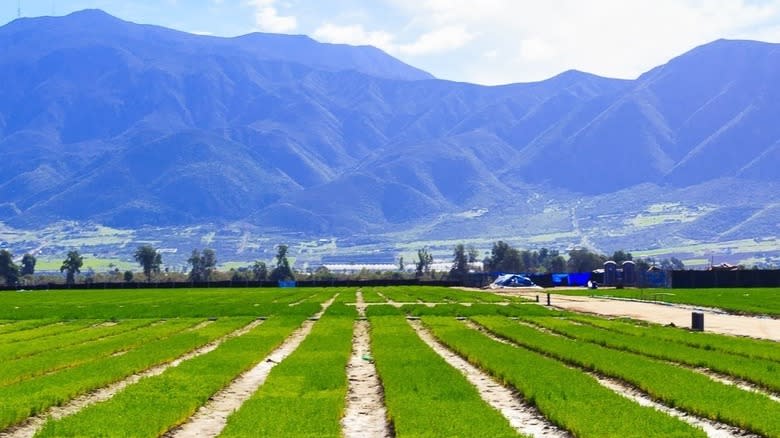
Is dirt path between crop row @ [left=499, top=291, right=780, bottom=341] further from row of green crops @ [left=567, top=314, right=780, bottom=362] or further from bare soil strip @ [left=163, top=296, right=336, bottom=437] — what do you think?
bare soil strip @ [left=163, top=296, right=336, bottom=437]

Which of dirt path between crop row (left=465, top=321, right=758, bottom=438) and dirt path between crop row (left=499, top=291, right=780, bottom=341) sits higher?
dirt path between crop row (left=499, top=291, right=780, bottom=341)

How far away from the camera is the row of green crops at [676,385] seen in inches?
729

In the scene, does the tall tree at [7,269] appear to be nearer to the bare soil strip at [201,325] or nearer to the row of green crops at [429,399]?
the bare soil strip at [201,325]

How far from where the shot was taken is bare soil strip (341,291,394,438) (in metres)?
18.5

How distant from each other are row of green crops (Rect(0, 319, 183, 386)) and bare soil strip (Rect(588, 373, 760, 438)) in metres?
15.4

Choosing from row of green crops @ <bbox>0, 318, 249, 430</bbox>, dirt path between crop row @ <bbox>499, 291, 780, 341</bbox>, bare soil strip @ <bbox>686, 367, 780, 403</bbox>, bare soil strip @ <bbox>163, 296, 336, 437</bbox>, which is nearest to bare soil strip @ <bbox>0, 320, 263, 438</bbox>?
row of green crops @ <bbox>0, 318, 249, 430</bbox>

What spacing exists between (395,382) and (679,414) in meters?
7.07

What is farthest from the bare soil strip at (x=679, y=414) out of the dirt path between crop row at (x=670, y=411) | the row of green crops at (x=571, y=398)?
the row of green crops at (x=571, y=398)

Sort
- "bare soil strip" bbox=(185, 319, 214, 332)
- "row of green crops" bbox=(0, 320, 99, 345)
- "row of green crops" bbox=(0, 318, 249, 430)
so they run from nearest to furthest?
1. "row of green crops" bbox=(0, 318, 249, 430)
2. "row of green crops" bbox=(0, 320, 99, 345)
3. "bare soil strip" bbox=(185, 319, 214, 332)

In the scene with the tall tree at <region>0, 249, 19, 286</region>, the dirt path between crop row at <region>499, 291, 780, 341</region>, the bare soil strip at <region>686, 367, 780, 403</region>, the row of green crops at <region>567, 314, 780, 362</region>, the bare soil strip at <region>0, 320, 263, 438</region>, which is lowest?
the bare soil strip at <region>0, 320, 263, 438</region>

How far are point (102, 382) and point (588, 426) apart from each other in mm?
12702

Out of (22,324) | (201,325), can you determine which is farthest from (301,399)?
(22,324)

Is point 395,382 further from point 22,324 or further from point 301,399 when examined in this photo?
point 22,324

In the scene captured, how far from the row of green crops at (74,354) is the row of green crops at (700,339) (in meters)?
19.3
